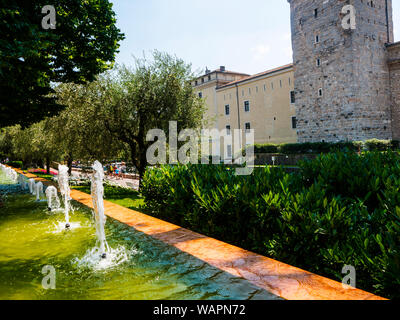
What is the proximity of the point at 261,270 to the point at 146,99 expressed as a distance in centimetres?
1165

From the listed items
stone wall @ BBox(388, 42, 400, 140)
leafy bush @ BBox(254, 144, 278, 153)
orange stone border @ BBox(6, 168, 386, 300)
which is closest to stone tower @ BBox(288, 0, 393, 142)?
stone wall @ BBox(388, 42, 400, 140)

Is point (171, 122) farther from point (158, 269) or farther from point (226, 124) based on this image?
point (226, 124)

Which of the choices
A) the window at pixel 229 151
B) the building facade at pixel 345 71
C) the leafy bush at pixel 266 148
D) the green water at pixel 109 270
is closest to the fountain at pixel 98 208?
the green water at pixel 109 270

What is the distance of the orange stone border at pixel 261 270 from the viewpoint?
255 centimetres

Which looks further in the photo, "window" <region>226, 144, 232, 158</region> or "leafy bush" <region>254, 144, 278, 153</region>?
"window" <region>226, 144, 232, 158</region>

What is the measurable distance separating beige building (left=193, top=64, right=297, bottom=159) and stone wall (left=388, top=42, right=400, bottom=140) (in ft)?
30.8

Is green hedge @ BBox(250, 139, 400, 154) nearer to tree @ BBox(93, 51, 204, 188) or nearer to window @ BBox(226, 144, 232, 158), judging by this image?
window @ BBox(226, 144, 232, 158)

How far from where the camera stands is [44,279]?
3451 mm

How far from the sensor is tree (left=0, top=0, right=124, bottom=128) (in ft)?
26.0

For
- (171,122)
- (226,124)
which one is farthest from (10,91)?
(226,124)

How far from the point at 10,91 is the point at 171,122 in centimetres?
687

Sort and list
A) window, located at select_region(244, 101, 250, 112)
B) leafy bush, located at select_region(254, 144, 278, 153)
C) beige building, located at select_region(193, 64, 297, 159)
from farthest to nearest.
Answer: window, located at select_region(244, 101, 250, 112) < beige building, located at select_region(193, 64, 297, 159) < leafy bush, located at select_region(254, 144, 278, 153)

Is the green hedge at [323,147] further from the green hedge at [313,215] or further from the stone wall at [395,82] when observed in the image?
the green hedge at [313,215]

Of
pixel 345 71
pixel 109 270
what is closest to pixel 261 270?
pixel 109 270
